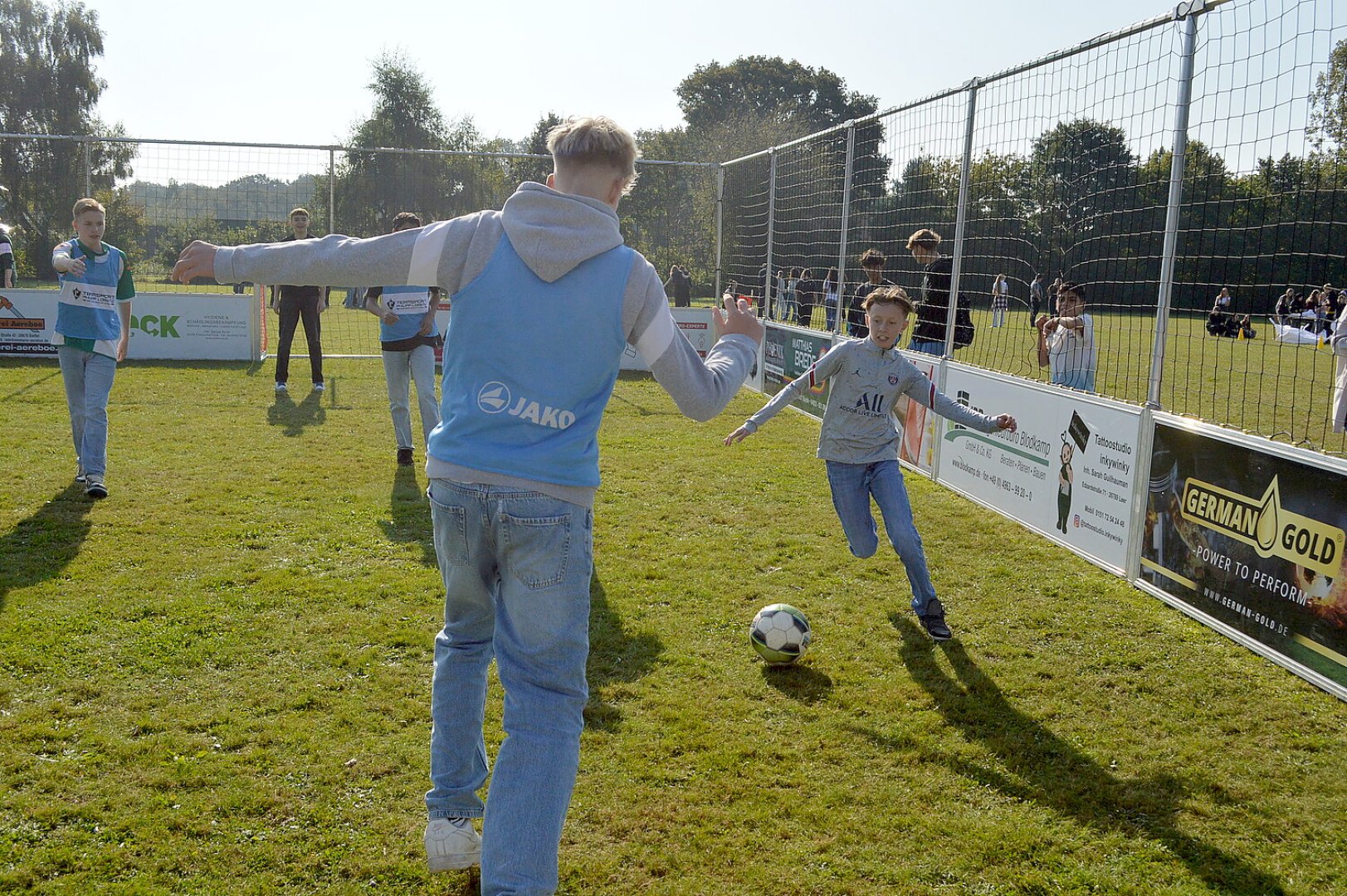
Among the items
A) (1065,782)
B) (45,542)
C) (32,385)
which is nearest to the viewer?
(1065,782)

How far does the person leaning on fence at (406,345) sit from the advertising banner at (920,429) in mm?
4374

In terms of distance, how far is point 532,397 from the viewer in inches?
104

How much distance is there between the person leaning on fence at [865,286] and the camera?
11055 millimetres

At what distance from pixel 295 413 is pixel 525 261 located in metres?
10.7

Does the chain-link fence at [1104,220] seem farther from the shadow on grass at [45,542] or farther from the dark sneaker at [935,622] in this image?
the shadow on grass at [45,542]

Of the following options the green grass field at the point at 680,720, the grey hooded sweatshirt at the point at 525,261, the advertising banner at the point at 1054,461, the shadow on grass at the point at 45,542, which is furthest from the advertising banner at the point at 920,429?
the grey hooded sweatshirt at the point at 525,261

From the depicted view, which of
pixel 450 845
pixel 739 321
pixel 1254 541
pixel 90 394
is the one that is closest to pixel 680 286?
pixel 90 394

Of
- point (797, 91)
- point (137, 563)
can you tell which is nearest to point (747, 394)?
point (137, 563)

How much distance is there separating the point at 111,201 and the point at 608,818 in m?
14.6

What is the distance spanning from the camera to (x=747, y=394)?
1548cm

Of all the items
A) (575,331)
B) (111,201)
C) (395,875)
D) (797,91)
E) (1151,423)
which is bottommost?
(395,875)

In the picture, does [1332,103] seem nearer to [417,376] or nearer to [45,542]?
[417,376]

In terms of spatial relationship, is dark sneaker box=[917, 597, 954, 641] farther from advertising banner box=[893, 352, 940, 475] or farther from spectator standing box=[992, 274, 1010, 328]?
spectator standing box=[992, 274, 1010, 328]

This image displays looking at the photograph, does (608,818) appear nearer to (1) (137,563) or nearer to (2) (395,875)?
(2) (395,875)
